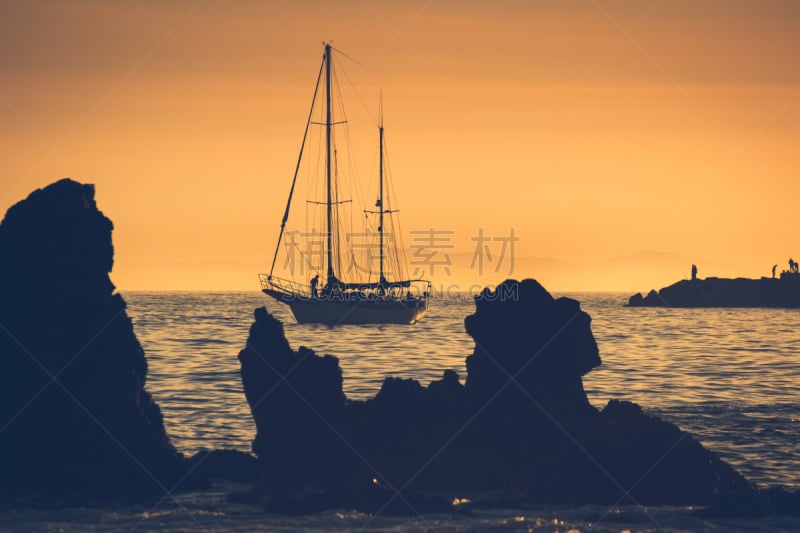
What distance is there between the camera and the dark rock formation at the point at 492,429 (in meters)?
24.5

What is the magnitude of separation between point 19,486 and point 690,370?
122 ft

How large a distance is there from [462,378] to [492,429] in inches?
740

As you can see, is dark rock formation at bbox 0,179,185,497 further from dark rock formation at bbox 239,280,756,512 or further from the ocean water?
dark rock formation at bbox 239,280,756,512

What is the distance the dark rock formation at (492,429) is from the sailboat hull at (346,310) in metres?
75.2

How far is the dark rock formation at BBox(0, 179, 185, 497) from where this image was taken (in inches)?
971

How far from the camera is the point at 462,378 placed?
4528 centimetres

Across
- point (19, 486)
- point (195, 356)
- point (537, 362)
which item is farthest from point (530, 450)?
point (195, 356)

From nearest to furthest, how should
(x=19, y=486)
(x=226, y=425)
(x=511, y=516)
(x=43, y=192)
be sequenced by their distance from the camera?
(x=511, y=516) < (x=19, y=486) < (x=43, y=192) < (x=226, y=425)

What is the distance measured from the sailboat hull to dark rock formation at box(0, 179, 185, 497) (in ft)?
251

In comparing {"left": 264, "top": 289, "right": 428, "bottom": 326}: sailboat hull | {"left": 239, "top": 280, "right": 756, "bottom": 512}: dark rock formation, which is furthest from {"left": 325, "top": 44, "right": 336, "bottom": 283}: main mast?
{"left": 239, "top": 280, "right": 756, "bottom": 512}: dark rock formation

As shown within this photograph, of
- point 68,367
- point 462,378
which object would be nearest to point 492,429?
point 68,367

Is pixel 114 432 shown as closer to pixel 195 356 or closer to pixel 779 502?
pixel 779 502

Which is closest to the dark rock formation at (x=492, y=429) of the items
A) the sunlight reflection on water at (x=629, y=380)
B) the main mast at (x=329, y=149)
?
the sunlight reflection on water at (x=629, y=380)

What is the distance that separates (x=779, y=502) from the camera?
74.6 feet
